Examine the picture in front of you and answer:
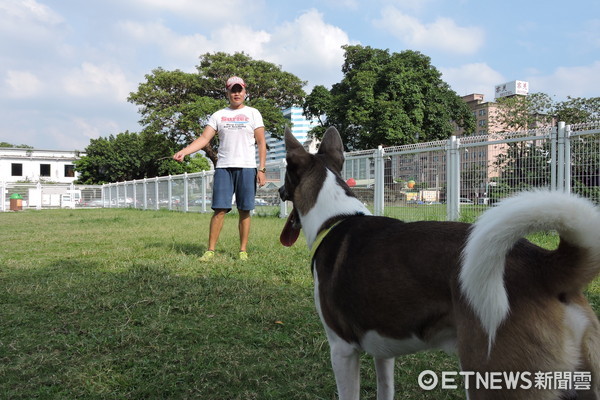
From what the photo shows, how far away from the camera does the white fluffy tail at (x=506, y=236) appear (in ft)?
4.11

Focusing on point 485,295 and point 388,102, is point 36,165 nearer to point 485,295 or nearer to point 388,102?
point 388,102

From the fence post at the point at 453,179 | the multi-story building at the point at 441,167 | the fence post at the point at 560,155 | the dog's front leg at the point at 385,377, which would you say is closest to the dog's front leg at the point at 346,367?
the dog's front leg at the point at 385,377

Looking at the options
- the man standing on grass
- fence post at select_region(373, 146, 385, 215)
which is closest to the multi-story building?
fence post at select_region(373, 146, 385, 215)

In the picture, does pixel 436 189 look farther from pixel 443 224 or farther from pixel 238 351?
pixel 443 224

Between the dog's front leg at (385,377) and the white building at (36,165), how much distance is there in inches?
2841

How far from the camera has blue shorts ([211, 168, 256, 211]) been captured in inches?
225

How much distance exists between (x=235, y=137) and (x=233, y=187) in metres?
0.67

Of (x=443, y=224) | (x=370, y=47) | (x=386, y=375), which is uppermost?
(x=370, y=47)

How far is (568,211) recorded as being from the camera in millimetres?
1264

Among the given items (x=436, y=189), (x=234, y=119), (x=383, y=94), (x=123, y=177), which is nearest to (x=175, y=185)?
(x=436, y=189)

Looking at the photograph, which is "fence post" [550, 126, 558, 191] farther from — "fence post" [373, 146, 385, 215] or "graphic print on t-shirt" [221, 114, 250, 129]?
"graphic print on t-shirt" [221, 114, 250, 129]

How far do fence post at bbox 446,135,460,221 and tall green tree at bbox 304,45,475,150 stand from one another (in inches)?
1017

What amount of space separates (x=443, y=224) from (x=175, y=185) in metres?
22.8

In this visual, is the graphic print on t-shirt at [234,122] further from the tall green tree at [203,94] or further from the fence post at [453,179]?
the tall green tree at [203,94]
